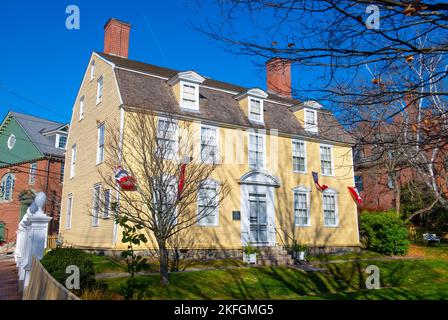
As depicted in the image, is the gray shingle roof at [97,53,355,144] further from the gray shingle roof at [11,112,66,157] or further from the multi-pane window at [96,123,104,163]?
the gray shingle roof at [11,112,66,157]

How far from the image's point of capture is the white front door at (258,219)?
19.4 meters

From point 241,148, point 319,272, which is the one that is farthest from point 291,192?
point 319,272

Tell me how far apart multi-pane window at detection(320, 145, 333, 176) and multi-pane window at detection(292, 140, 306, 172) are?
1380mm

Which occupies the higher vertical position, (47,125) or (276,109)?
(47,125)

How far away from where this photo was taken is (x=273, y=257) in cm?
1783

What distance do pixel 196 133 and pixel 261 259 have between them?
20.7 ft

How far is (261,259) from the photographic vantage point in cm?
1752

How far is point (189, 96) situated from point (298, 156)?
6902 millimetres

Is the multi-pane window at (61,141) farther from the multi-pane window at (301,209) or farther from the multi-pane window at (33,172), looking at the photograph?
the multi-pane window at (301,209)

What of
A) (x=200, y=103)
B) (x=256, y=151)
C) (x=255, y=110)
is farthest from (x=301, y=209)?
(x=200, y=103)

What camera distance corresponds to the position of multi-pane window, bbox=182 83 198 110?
18859 mm

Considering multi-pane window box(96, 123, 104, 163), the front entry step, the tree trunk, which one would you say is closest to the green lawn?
the tree trunk
